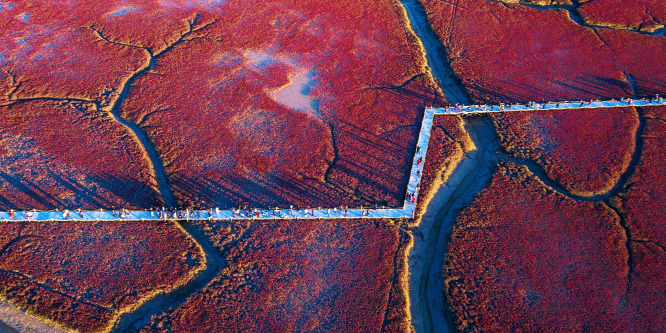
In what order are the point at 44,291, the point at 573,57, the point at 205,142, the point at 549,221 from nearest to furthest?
the point at 44,291 < the point at 549,221 < the point at 205,142 < the point at 573,57

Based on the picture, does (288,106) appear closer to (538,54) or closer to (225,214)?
(225,214)

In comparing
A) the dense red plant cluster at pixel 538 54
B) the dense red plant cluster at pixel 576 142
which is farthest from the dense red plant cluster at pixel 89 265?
the dense red plant cluster at pixel 538 54

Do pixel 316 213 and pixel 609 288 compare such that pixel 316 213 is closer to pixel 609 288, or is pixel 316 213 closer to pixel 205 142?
pixel 205 142

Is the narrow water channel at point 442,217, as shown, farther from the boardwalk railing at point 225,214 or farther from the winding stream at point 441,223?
the boardwalk railing at point 225,214

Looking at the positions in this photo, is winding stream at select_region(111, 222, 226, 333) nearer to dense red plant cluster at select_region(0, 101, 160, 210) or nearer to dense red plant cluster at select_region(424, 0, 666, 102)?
dense red plant cluster at select_region(0, 101, 160, 210)

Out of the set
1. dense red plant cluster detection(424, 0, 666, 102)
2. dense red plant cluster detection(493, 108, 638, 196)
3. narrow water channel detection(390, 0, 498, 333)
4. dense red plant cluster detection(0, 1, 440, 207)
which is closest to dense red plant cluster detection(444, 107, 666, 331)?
narrow water channel detection(390, 0, 498, 333)

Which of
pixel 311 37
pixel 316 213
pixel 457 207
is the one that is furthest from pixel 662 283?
pixel 311 37
